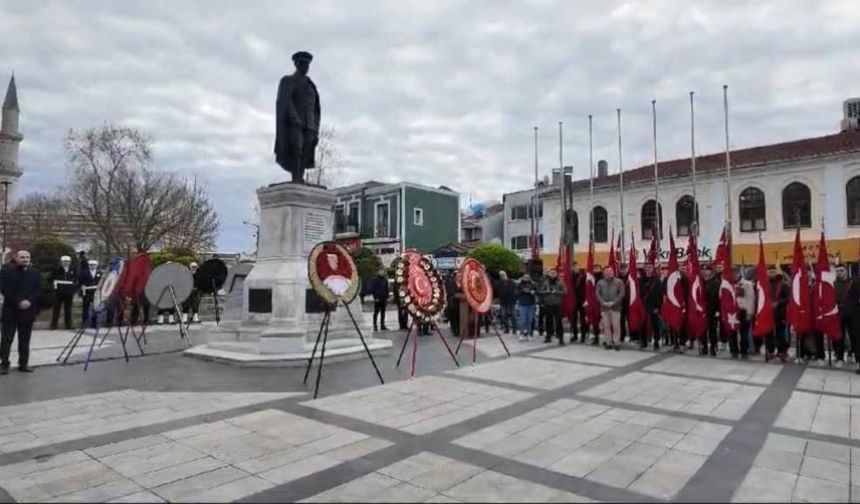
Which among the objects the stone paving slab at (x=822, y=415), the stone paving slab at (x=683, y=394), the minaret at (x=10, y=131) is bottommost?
the stone paving slab at (x=822, y=415)

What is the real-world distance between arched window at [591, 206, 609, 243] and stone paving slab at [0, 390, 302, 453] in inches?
1216

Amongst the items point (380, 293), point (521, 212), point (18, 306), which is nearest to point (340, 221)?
point (521, 212)

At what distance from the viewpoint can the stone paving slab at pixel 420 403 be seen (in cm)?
582

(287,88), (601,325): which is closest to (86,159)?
(287,88)

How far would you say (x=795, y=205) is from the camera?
91.2 feet

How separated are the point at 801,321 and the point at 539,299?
5264 millimetres

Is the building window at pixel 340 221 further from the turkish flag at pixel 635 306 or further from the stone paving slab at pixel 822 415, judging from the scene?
the stone paving slab at pixel 822 415

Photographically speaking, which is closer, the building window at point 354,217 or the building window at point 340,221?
the building window at point 354,217

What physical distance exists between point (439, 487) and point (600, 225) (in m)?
33.4

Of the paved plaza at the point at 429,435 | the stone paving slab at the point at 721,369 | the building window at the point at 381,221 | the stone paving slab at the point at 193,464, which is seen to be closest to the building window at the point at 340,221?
the building window at the point at 381,221

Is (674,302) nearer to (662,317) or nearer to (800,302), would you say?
(662,317)

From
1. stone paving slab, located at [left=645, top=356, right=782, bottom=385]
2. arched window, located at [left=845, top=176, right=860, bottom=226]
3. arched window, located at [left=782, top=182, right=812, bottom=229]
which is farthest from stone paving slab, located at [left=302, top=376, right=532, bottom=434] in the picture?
arched window, located at [left=845, top=176, right=860, bottom=226]

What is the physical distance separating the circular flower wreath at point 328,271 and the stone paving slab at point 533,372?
2.11 meters

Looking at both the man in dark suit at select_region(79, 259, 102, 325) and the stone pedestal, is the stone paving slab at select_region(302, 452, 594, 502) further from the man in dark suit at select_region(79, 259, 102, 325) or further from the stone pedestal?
the man in dark suit at select_region(79, 259, 102, 325)
